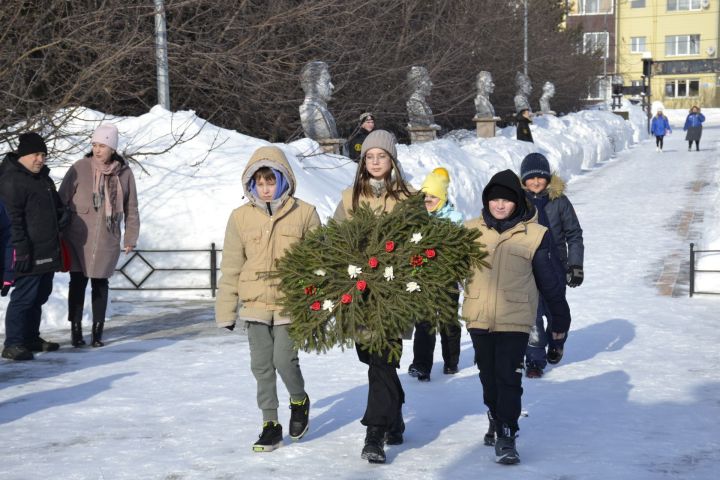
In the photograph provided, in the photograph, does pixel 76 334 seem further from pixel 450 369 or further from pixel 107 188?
pixel 450 369

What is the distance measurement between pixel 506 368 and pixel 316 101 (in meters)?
13.8

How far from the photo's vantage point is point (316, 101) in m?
19.3

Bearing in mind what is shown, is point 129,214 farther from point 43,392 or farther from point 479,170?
point 479,170

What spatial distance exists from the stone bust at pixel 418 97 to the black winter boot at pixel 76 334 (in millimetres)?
18651

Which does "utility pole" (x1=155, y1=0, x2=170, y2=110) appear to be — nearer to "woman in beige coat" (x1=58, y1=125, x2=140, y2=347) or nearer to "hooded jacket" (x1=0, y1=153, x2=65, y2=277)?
"woman in beige coat" (x1=58, y1=125, x2=140, y2=347)

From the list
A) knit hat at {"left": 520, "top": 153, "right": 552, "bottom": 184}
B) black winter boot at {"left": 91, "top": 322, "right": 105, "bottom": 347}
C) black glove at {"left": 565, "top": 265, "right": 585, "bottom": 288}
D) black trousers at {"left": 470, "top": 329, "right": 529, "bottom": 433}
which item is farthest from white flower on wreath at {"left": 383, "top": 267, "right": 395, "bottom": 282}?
black winter boot at {"left": 91, "top": 322, "right": 105, "bottom": 347}

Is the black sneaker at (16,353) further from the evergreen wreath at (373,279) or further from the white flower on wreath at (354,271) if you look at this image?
the white flower on wreath at (354,271)

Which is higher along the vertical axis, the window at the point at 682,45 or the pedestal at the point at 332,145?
the window at the point at 682,45

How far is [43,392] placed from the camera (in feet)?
25.1

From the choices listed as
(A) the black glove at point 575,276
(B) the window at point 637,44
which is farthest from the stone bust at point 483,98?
(B) the window at point 637,44

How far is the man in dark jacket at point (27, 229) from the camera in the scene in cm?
851

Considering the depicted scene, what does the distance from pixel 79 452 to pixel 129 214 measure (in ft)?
11.2

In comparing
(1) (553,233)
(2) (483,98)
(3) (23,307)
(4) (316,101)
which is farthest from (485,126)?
(3) (23,307)

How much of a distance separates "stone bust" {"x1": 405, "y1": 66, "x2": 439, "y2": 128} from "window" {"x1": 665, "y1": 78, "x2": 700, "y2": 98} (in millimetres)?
71703
